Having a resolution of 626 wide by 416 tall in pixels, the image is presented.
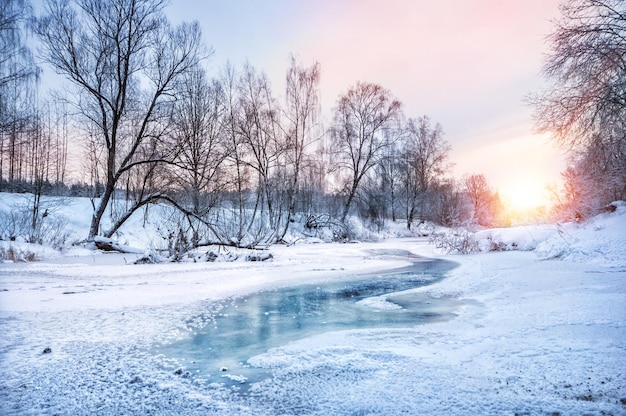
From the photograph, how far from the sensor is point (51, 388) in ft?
7.10

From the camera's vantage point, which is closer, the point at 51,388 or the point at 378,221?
the point at 51,388

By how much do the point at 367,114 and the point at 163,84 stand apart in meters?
15.8

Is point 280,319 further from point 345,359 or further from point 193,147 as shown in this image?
point 193,147

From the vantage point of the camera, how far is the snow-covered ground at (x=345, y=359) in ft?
6.41

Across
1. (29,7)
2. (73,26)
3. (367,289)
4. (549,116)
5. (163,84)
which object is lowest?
(367,289)

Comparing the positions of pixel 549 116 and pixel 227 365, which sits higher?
pixel 549 116

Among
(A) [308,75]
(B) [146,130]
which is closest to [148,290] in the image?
(B) [146,130]

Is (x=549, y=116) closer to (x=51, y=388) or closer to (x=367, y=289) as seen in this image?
(x=367, y=289)

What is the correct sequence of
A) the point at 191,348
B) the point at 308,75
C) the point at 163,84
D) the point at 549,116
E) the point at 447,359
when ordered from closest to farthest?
the point at 447,359 < the point at 191,348 < the point at 549,116 < the point at 163,84 < the point at 308,75

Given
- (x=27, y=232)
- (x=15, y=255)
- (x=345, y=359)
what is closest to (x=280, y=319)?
(x=345, y=359)

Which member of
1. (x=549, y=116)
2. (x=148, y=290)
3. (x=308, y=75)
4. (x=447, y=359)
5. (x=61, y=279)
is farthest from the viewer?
(x=308, y=75)

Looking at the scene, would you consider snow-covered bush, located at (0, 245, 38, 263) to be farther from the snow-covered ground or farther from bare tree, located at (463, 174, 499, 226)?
bare tree, located at (463, 174, 499, 226)

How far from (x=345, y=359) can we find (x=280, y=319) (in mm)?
1658

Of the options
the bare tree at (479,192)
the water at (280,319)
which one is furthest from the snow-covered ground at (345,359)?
the bare tree at (479,192)
